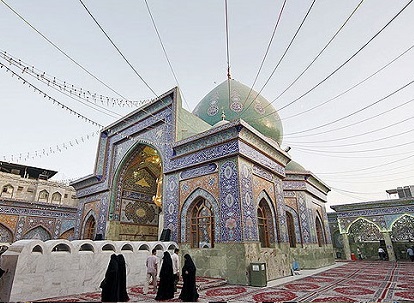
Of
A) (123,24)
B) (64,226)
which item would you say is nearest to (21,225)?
(64,226)

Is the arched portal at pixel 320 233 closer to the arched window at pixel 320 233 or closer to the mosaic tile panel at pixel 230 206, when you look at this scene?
the arched window at pixel 320 233

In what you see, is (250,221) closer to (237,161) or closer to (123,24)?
(237,161)

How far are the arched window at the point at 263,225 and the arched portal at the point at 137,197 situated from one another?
13.5ft

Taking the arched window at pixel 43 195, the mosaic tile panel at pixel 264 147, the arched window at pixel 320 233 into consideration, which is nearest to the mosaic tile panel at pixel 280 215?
the mosaic tile panel at pixel 264 147

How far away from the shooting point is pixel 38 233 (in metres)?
15.3

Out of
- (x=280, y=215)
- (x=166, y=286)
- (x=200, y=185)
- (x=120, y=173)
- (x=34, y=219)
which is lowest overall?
(x=166, y=286)

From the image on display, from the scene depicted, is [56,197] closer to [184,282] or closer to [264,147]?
[264,147]

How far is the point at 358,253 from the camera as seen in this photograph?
59.0 ft

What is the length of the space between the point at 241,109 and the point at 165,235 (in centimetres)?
685

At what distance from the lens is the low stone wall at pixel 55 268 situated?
4.51 m

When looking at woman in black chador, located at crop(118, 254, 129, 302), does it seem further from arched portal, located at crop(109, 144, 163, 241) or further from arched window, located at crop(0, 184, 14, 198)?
arched window, located at crop(0, 184, 14, 198)

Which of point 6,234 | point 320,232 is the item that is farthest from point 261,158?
point 6,234

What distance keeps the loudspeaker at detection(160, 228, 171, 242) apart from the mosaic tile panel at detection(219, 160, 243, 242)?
189 centimetres

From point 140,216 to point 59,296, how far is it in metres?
6.83
